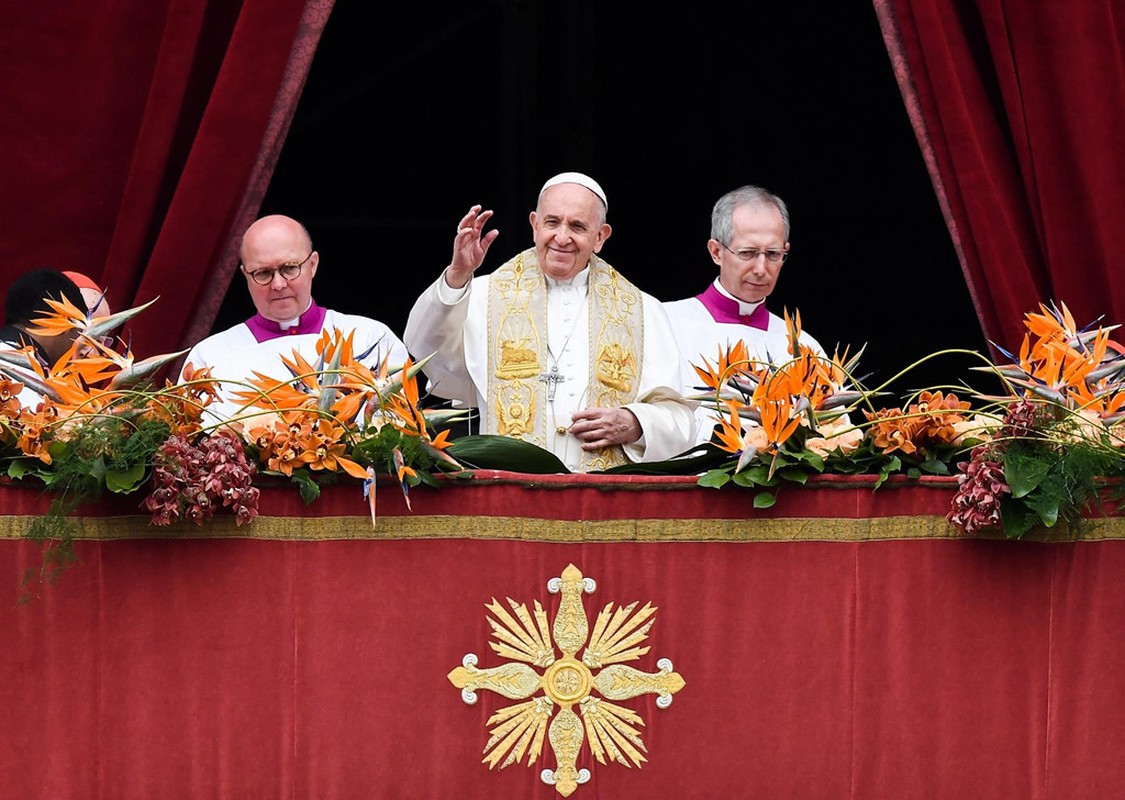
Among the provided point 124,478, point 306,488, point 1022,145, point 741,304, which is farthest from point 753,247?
point 124,478

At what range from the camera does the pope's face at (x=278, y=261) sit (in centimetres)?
561

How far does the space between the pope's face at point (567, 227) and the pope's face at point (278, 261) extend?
27.9 inches

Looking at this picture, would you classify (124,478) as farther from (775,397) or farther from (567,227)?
(567,227)

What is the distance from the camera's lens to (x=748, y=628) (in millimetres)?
4465

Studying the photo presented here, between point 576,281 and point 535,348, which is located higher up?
point 576,281

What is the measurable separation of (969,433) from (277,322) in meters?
2.29

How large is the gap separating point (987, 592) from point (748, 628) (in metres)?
0.57

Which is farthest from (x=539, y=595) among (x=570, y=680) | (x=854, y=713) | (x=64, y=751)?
(x=64, y=751)

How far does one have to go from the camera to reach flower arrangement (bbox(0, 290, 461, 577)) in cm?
425

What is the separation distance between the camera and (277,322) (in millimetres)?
5883

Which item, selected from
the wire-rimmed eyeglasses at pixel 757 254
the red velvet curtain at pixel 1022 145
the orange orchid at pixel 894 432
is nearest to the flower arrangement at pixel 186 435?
the orange orchid at pixel 894 432

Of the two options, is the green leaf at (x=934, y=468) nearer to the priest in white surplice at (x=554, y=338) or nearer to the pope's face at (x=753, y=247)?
the priest in white surplice at (x=554, y=338)

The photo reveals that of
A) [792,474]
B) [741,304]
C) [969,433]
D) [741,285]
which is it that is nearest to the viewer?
[792,474]

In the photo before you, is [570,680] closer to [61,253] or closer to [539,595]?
[539,595]
